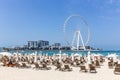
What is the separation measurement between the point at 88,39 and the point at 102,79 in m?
24.1

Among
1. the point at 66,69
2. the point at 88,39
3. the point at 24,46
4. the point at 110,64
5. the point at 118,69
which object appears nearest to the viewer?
the point at 118,69

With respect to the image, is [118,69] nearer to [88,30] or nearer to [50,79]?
[50,79]

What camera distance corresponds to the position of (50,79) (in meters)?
15.8

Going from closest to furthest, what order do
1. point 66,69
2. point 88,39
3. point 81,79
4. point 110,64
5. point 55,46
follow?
point 81,79
point 66,69
point 110,64
point 88,39
point 55,46

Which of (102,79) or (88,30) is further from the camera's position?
(88,30)

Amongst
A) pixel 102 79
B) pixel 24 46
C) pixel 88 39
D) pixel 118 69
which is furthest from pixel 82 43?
pixel 24 46

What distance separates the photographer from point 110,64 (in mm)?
23062

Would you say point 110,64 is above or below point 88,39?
below

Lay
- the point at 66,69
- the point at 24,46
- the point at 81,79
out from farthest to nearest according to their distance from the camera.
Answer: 1. the point at 24,46
2. the point at 66,69
3. the point at 81,79

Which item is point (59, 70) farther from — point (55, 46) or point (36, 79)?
point (55, 46)

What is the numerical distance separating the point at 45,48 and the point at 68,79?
117 m

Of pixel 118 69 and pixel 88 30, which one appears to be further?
pixel 88 30

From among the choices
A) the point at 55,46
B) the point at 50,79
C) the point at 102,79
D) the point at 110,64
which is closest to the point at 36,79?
the point at 50,79

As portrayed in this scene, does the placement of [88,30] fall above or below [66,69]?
above
